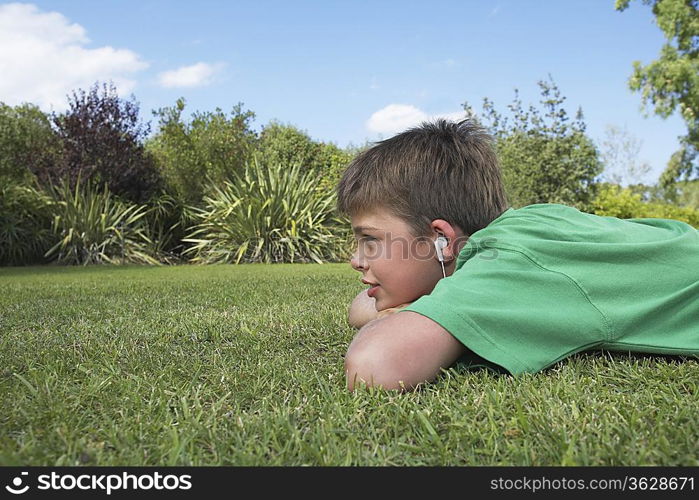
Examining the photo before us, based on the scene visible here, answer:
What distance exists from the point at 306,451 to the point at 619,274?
1.34 m

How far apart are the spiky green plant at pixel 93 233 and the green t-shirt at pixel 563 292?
10982 mm

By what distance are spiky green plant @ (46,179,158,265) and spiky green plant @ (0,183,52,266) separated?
278mm

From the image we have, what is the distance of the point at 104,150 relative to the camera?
1388cm

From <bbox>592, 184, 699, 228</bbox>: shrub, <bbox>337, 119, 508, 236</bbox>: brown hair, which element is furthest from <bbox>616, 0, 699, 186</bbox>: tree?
→ <bbox>337, 119, 508, 236</bbox>: brown hair

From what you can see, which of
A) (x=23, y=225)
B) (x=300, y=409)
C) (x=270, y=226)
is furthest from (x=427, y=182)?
(x=23, y=225)

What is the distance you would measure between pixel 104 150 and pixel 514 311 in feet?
44.9

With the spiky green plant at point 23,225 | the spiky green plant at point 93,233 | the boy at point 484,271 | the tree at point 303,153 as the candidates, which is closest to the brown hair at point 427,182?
the boy at point 484,271

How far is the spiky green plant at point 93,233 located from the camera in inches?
469

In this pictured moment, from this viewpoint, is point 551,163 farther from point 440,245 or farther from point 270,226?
point 440,245

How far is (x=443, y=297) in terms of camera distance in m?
1.88

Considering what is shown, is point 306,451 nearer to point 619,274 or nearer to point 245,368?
point 245,368

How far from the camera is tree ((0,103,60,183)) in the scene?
14.7 m

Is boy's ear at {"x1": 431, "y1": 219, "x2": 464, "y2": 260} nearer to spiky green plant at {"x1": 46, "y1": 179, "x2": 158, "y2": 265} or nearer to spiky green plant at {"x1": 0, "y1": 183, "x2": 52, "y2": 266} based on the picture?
spiky green plant at {"x1": 46, "y1": 179, "x2": 158, "y2": 265}
